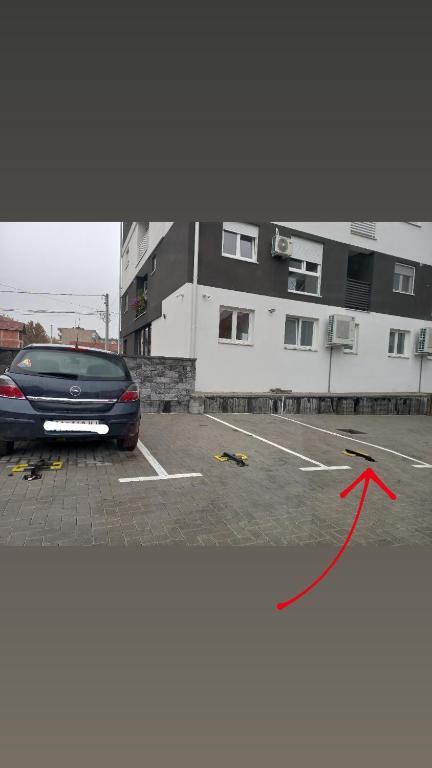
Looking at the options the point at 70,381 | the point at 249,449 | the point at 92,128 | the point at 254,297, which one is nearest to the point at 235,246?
the point at 254,297

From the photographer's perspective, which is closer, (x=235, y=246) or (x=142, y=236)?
(x=235, y=246)

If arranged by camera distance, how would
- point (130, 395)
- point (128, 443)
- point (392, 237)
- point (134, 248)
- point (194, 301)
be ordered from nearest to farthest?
point (130, 395) < point (128, 443) < point (194, 301) < point (392, 237) < point (134, 248)

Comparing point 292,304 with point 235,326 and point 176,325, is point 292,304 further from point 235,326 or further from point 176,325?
point 176,325

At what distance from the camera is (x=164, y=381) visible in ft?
29.0

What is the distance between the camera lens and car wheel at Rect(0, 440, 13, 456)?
4.35 metres

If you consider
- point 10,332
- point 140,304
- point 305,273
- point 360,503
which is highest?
point 305,273

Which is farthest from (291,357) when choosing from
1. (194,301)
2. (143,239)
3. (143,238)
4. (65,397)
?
(143,238)

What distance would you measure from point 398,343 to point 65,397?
1452cm

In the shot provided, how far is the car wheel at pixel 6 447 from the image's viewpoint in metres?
4.35

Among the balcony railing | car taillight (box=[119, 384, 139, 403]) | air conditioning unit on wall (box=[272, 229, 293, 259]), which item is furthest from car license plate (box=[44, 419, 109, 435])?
the balcony railing

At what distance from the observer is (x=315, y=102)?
2068mm

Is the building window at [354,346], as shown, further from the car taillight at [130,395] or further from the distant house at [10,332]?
the distant house at [10,332]

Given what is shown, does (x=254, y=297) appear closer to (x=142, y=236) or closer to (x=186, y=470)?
(x=186, y=470)

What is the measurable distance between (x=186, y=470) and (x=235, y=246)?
27.2 feet
